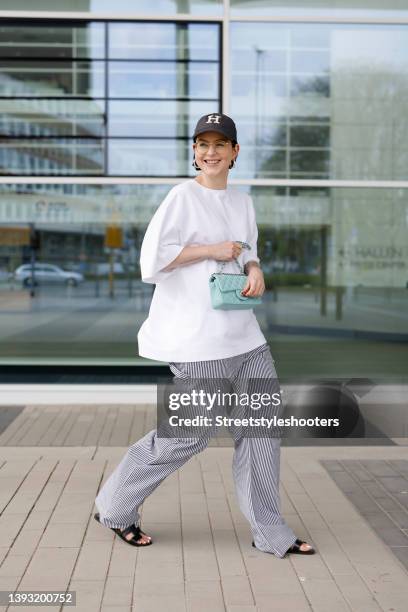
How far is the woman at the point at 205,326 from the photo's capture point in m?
3.88

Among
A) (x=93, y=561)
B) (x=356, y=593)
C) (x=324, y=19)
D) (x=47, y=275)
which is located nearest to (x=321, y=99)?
(x=324, y=19)

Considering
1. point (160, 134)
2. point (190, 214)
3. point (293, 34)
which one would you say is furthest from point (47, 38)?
point (190, 214)

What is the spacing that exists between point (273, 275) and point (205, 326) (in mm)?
6485

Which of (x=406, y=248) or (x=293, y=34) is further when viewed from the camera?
(x=406, y=248)

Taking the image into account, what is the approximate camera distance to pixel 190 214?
12.9ft

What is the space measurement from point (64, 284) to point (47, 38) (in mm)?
2878

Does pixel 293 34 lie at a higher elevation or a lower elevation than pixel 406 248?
higher

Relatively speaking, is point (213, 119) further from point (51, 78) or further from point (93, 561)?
point (51, 78)

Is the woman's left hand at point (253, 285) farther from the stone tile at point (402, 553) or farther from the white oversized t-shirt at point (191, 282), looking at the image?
the stone tile at point (402, 553)

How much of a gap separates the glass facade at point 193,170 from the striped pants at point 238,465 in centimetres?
517

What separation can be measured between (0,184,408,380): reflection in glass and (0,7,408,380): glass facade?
0.02 meters

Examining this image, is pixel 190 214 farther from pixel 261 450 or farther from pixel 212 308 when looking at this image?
pixel 261 450

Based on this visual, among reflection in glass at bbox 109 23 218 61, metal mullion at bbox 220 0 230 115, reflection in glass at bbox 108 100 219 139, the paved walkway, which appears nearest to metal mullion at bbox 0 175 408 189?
reflection in glass at bbox 108 100 219 139

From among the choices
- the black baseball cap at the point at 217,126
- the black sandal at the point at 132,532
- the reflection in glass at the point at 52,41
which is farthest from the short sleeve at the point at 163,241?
the reflection in glass at the point at 52,41
